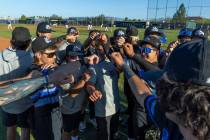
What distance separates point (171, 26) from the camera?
156 feet

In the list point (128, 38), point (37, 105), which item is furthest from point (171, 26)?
point (37, 105)

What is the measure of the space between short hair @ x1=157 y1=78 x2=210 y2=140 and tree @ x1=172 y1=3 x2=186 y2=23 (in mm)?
40825

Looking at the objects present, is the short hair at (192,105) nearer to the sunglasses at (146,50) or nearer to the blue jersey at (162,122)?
the blue jersey at (162,122)

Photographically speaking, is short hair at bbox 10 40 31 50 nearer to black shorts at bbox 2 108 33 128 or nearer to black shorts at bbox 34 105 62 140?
black shorts at bbox 2 108 33 128

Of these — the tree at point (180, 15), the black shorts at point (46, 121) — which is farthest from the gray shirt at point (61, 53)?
the tree at point (180, 15)

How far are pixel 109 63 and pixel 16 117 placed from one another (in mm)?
1718

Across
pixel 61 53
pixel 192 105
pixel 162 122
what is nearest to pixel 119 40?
pixel 61 53

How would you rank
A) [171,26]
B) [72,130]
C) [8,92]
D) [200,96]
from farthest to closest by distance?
[171,26], [72,130], [8,92], [200,96]

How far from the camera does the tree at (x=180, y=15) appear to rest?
1670 inches

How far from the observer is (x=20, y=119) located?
201 inches

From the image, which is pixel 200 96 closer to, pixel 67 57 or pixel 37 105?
pixel 37 105

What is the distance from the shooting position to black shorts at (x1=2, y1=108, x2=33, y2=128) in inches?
197

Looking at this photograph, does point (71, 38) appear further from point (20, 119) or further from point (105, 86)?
point (20, 119)

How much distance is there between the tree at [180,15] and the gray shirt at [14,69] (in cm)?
3773
